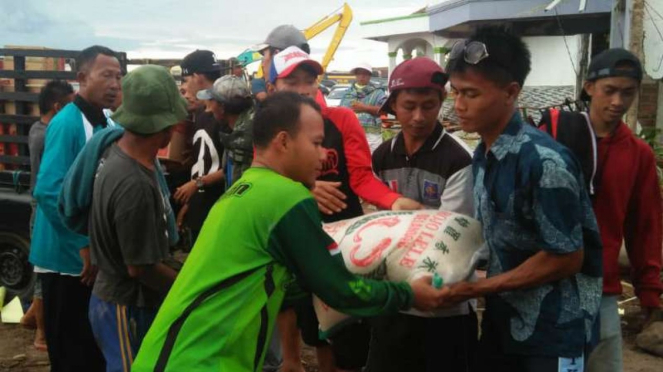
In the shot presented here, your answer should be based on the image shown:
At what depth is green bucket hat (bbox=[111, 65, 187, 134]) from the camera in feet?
10.1

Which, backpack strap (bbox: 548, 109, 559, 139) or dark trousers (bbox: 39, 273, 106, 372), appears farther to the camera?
dark trousers (bbox: 39, 273, 106, 372)

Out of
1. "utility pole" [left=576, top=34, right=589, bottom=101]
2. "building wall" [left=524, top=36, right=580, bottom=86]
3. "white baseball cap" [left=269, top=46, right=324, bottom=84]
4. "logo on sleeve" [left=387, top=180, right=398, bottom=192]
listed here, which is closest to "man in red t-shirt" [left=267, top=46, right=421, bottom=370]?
"white baseball cap" [left=269, top=46, right=324, bottom=84]

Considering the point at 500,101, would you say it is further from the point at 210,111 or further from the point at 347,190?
the point at 210,111

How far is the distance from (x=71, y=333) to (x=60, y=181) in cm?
83

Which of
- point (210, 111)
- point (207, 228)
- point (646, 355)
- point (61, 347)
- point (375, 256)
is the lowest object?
point (646, 355)

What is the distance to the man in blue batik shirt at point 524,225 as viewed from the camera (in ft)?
8.01

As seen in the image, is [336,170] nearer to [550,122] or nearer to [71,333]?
[550,122]

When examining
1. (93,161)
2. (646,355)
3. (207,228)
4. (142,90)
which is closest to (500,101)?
(207,228)

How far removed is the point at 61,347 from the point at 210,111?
2.12 meters

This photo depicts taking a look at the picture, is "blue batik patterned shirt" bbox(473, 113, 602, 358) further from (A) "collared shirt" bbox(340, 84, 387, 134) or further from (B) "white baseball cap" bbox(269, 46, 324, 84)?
(A) "collared shirt" bbox(340, 84, 387, 134)

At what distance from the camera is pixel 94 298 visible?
3.25 m

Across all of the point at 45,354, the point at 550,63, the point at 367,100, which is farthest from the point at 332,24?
the point at 45,354

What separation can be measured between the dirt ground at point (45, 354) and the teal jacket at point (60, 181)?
185 cm

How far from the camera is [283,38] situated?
5004 millimetres
